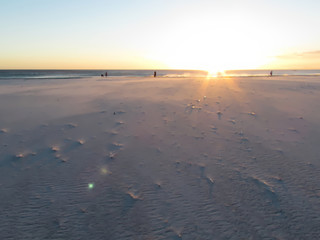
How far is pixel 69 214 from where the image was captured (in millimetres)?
2795

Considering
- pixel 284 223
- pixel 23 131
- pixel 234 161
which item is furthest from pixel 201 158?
pixel 23 131

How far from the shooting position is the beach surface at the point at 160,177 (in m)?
2.61

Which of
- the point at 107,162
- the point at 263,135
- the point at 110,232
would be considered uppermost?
the point at 263,135

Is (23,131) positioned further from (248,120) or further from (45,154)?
(248,120)

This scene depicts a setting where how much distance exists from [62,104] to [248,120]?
767 centimetres

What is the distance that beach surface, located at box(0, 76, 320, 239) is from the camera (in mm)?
2605

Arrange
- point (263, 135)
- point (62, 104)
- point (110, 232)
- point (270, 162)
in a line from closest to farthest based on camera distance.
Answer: point (110, 232) → point (270, 162) → point (263, 135) → point (62, 104)

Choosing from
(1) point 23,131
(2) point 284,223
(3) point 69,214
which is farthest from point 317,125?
(1) point 23,131

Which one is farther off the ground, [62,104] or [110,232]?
[62,104]

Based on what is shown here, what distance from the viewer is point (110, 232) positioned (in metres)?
2.52

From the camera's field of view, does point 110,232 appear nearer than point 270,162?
Yes

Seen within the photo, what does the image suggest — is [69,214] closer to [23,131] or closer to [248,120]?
[23,131]

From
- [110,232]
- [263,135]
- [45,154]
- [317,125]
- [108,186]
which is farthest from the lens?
[317,125]

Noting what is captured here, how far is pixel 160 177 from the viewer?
3.63 metres
